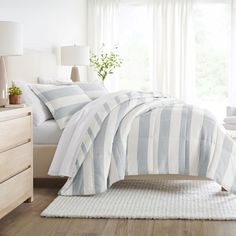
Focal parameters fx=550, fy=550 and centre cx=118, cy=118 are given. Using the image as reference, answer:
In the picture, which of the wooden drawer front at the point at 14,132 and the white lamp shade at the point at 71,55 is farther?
the white lamp shade at the point at 71,55

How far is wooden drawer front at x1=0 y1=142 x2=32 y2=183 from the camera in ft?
9.97

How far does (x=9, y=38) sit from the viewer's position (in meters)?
3.55

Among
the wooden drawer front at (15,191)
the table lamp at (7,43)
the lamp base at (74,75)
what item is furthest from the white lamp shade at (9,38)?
the lamp base at (74,75)

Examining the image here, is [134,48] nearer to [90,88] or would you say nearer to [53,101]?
[90,88]

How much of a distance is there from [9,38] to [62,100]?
115 cm

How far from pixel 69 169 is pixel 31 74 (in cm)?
161

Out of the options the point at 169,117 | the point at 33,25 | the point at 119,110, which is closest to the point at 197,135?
A: the point at 169,117

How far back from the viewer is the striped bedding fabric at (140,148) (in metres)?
3.89

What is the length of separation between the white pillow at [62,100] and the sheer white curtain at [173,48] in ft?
13.3

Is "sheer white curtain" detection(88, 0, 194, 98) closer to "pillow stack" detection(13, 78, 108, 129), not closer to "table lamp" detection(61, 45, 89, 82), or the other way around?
"table lamp" detection(61, 45, 89, 82)

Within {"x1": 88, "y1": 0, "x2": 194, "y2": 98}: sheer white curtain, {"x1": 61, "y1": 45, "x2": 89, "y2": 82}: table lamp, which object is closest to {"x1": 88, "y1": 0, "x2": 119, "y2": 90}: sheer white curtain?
{"x1": 88, "y1": 0, "x2": 194, "y2": 98}: sheer white curtain

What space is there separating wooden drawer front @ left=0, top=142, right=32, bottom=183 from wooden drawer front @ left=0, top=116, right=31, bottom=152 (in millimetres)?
39

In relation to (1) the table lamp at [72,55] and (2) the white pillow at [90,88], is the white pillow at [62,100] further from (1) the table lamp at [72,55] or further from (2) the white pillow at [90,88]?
(1) the table lamp at [72,55]

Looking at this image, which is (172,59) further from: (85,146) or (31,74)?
(85,146)
